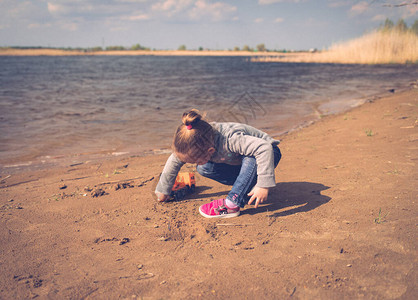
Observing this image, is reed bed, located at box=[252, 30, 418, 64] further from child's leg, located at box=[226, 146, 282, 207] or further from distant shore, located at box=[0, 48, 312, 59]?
distant shore, located at box=[0, 48, 312, 59]

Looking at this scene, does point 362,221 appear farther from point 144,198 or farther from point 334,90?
point 334,90

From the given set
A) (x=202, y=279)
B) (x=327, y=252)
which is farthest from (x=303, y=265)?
(x=202, y=279)

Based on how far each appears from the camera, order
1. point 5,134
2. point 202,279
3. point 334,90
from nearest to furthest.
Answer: point 202,279 < point 5,134 < point 334,90

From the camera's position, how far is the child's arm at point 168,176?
2.74 m

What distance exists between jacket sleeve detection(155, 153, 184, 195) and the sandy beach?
19cm

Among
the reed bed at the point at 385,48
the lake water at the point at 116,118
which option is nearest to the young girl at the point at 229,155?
the lake water at the point at 116,118

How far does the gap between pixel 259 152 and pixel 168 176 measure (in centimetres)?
93

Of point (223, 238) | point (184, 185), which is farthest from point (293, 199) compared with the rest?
point (184, 185)

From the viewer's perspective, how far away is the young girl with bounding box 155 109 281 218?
241 cm

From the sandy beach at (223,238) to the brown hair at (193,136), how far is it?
65 cm

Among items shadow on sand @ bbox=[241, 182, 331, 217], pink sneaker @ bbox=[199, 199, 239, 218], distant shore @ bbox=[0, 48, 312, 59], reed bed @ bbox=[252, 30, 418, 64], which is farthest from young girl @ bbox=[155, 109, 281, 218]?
distant shore @ bbox=[0, 48, 312, 59]

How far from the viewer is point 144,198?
314 centimetres

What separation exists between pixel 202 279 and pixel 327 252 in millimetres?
865

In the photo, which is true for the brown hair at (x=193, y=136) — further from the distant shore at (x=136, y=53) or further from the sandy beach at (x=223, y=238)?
the distant shore at (x=136, y=53)
